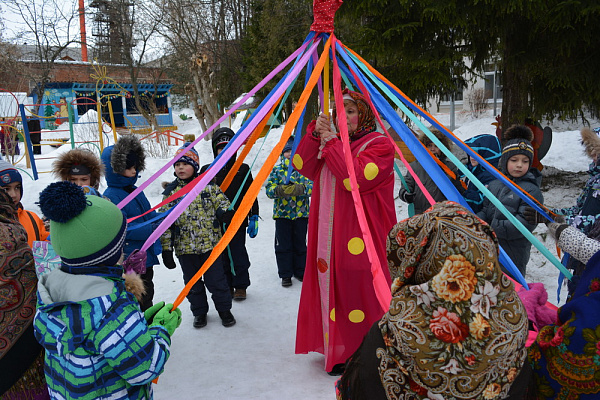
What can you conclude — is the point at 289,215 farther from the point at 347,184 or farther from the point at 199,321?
the point at 347,184

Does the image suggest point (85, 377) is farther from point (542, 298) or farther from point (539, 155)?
point (539, 155)

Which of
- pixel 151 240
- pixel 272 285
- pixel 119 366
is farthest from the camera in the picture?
pixel 272 285

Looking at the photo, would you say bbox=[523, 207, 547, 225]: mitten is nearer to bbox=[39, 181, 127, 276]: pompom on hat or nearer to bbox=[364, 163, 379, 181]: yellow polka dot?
bbox=[364, 163, 379, 181]: yellow polka dot

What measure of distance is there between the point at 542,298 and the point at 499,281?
706mm

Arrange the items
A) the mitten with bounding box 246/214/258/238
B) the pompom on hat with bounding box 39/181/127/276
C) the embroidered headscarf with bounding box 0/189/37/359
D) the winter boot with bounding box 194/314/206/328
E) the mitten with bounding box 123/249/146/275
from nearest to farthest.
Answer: the pompom on hat with bounding box 39/181/127/276 < the embroidered headscarf with bounding box 0/189/37/359 < the mitten with bounding box 123/249/146/275 < the winter boot with bounding box 194/314/206/328 < the mitten with bounding box 246/214/258/238

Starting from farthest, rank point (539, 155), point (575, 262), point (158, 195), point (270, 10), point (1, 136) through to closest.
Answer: point (1, 136), point (270, 10), point (158, 195), point (539, 155), point (575, 262)

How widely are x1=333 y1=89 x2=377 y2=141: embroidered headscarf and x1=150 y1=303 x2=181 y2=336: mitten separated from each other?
66.1 inches

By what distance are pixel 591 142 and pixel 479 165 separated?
2.77 ft

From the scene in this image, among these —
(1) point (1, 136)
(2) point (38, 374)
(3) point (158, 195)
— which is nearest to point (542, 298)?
(2) point (38, 374)

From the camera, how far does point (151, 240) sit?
236cm

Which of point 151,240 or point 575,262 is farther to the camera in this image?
point 575,262

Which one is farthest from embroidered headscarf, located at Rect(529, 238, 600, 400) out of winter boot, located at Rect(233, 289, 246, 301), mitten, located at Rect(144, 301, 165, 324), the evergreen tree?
the evergreen tree

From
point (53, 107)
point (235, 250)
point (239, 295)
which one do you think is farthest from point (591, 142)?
point (53, 107)

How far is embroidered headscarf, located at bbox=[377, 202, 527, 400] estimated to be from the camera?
1.17 metres
